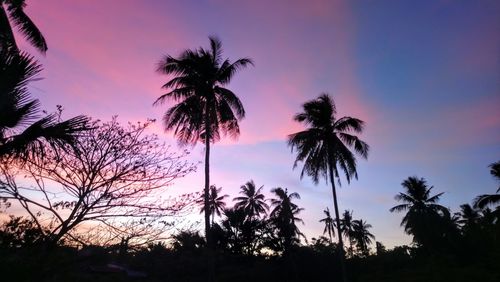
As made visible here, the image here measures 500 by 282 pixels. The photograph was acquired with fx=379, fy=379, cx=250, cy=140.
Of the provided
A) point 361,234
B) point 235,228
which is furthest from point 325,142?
point 361,234

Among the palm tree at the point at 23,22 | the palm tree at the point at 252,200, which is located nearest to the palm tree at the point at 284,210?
the palm tree at the point at 252,200

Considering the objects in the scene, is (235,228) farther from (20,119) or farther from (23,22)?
(20,119)

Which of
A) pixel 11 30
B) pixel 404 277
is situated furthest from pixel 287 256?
Result: pixel 11 30

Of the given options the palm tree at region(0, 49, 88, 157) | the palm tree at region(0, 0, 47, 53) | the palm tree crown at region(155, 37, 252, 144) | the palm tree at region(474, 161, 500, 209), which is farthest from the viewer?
the palm tree at region(474, 161, 500, 209)

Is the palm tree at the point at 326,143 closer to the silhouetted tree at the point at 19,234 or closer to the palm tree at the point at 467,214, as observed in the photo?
the silhouetted tree at the point at 19,234

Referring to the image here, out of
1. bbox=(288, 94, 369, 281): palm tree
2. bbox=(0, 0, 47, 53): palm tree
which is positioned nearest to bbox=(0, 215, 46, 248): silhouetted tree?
bbox=(0, 0, 47, 53): palm tree

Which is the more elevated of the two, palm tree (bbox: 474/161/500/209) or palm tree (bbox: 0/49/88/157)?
palm tree (bbox: 474/161/500/209)

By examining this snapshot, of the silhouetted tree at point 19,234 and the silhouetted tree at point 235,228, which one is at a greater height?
the silhouetted tree at point 235,228

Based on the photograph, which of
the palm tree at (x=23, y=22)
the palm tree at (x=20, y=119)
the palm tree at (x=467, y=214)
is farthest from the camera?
the palm tree at (x=467, y=214)

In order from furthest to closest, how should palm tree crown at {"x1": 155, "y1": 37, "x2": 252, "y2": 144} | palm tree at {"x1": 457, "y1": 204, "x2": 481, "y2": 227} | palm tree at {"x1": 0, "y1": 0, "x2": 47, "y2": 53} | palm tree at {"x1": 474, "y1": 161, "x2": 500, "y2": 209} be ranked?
1. palm tree at {"x1": 457, "y1": 204, "x2": 481, "y2": 227}
2. palm tree at {"x1": 474, "y1": 161, "x2": 500, "y2": 209}
3. palm tree crown at {"x1": 155, "y1": 37, "x2": 252, "y2": 144}
4. palm tree at {"x1": 0, "y1": 0, "x2": 47, "y2": 53}

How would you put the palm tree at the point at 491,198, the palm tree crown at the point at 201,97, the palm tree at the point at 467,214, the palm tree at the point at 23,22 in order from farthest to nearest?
1. the palm tree at the point at 467,214
2. the palm tree at the point at 491,198
3. the palm tree crown at the point at 201,97
4. the palm tree at the point at 23,22

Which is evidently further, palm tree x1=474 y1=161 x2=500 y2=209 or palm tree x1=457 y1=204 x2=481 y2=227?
palm tree x1=457 y1=204 x2=481 y2=227

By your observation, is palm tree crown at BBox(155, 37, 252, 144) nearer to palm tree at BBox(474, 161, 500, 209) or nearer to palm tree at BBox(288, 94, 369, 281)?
palm tree at BBox(288, 94, 369, 281)

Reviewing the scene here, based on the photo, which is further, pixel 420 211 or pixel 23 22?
pixel 420 211
